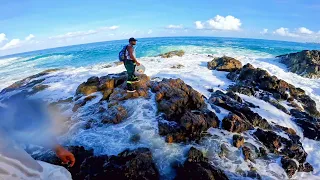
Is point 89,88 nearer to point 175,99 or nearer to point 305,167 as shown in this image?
point 175,99

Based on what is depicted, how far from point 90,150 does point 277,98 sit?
7657 millimetres

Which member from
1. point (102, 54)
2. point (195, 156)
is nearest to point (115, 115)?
point (195, 156)

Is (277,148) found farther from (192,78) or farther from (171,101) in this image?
(192,78)

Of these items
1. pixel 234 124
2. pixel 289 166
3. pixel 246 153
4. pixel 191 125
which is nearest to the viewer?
pixel 289 166

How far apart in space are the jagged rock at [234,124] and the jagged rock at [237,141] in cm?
41

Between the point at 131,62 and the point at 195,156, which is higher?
the point at 131,62

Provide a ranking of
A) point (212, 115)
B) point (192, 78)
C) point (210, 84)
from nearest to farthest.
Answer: point (212, 115), point (210, 84), point (192, 78)

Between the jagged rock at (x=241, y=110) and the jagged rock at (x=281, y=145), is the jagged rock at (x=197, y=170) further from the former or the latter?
the jagged rock at (x=241, y=110)

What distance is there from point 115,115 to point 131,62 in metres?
1.73

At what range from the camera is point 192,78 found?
1323 centimetres

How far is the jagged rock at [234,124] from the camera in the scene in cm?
736

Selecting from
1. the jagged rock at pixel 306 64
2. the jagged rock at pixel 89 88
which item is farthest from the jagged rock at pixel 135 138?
the jagged rock at pixel 306 64

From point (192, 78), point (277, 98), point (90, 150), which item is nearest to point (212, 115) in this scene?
point (90, 150)

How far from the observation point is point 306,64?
1777cm
